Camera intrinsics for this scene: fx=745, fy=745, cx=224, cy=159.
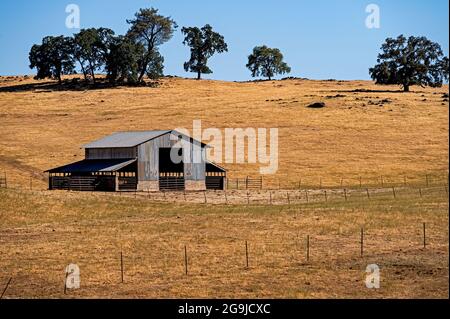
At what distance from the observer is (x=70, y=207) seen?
55.4 m

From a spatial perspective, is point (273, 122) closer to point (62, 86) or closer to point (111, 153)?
point (111, 153)

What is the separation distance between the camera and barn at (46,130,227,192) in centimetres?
6981

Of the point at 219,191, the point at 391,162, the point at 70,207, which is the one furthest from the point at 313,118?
the point at 70,207

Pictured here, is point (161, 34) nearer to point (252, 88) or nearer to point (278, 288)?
point (252, 88)

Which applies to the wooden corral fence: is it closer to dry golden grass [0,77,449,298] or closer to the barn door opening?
dry golden grass [0,77,449,298]

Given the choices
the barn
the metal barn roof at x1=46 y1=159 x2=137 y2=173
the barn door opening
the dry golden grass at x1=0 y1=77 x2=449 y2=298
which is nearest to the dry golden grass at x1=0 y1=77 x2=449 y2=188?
the dry golden grass at x1=0 y1=77 x2=449 y2=298

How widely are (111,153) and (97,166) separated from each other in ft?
10.4

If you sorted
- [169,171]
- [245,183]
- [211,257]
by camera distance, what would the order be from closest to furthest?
[211,257] < [169,171] < [245,183]

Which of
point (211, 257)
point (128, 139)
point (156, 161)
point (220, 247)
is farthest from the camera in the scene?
point (128, 139)

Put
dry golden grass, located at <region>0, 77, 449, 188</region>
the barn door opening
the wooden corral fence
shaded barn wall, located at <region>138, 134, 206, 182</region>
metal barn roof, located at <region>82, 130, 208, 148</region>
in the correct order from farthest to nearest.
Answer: dry golden grass, located at <region>0, 77, 449, 188</region> < the wooden corral fence < the barn door opening < metal barn roof, located at <region>82, 130, 208, 148</region> < shaded barn wall, located at <region>138, 134, 206, 182</region>

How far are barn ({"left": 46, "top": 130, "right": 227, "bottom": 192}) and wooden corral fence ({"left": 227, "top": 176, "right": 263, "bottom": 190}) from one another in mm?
1417

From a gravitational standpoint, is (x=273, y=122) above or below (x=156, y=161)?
above

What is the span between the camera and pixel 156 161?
73562mm

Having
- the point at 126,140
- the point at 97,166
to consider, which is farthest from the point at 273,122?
the point at 97,166
